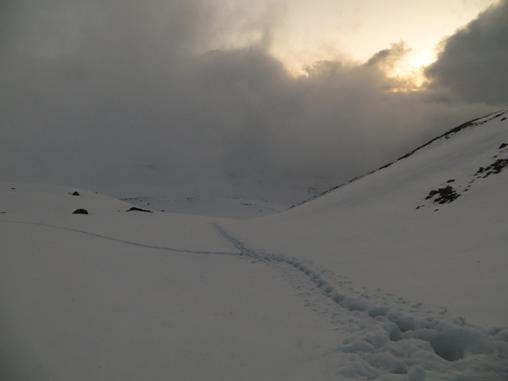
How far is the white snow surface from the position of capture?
537cm

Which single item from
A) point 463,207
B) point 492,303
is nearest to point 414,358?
point 492,303

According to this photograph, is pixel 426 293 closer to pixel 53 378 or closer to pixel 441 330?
pixel 441 330

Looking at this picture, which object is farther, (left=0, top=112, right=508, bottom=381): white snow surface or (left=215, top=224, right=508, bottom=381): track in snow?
(left=0, top=112, right=508, bottom=381): white snow surface

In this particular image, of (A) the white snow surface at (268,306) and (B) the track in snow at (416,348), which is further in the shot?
(A) the white snow surface at (268,306)

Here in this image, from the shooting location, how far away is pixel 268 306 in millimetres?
8852

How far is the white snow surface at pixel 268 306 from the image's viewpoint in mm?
5367

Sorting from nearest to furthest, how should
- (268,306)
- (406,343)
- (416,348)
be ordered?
(416,348), (406,343), (268,306)

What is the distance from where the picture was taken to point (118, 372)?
5461 millimetres

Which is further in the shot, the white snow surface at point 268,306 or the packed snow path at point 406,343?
the white snow surface at point 268,306

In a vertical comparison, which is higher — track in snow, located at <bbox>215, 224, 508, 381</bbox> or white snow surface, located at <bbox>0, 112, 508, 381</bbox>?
white snow surface, located at <bbox>0, 112, 508, 381</bbox>

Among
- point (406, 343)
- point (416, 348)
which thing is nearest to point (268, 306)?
point (406, 343)

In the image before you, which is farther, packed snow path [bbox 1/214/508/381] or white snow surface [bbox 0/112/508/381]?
white snow surface [bbox 0/112/508/381]

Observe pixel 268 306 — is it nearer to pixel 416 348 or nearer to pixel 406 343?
pixel 406 343

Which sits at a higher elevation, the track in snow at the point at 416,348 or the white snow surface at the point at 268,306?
the white snow surface at the point at 268,306
